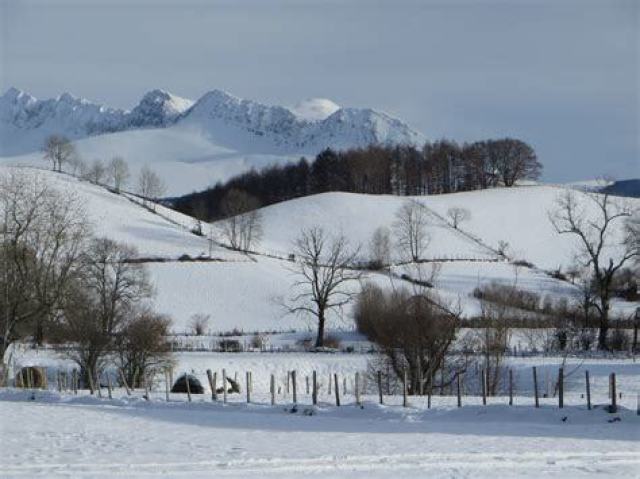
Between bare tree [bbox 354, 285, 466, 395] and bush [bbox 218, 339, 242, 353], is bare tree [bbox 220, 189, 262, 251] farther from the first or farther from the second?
bare tree [bbox 354, 285, 466, 395]

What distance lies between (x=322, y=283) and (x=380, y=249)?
2061 centimetres

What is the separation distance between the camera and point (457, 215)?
118250mm

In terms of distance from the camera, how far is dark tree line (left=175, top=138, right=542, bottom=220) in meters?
150

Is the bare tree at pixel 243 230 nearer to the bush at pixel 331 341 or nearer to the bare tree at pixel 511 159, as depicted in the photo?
the bush at pixel 331 341

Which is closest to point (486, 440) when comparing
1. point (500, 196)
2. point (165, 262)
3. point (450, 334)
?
point (450, 334)

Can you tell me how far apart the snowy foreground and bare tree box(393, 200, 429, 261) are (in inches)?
2685

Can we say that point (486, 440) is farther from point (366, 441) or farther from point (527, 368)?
point (527, 368)

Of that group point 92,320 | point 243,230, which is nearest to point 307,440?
point 92,320

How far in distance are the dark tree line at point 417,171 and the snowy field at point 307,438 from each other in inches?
4536

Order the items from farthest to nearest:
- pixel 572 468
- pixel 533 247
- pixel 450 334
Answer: pixel 533 247 < pixel 450 334 < pixel 572 468

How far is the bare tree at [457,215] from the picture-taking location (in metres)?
117

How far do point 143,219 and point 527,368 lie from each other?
70.8 metres

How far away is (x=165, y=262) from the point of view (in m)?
90.7

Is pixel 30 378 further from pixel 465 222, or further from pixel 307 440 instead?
pixel 465 222
